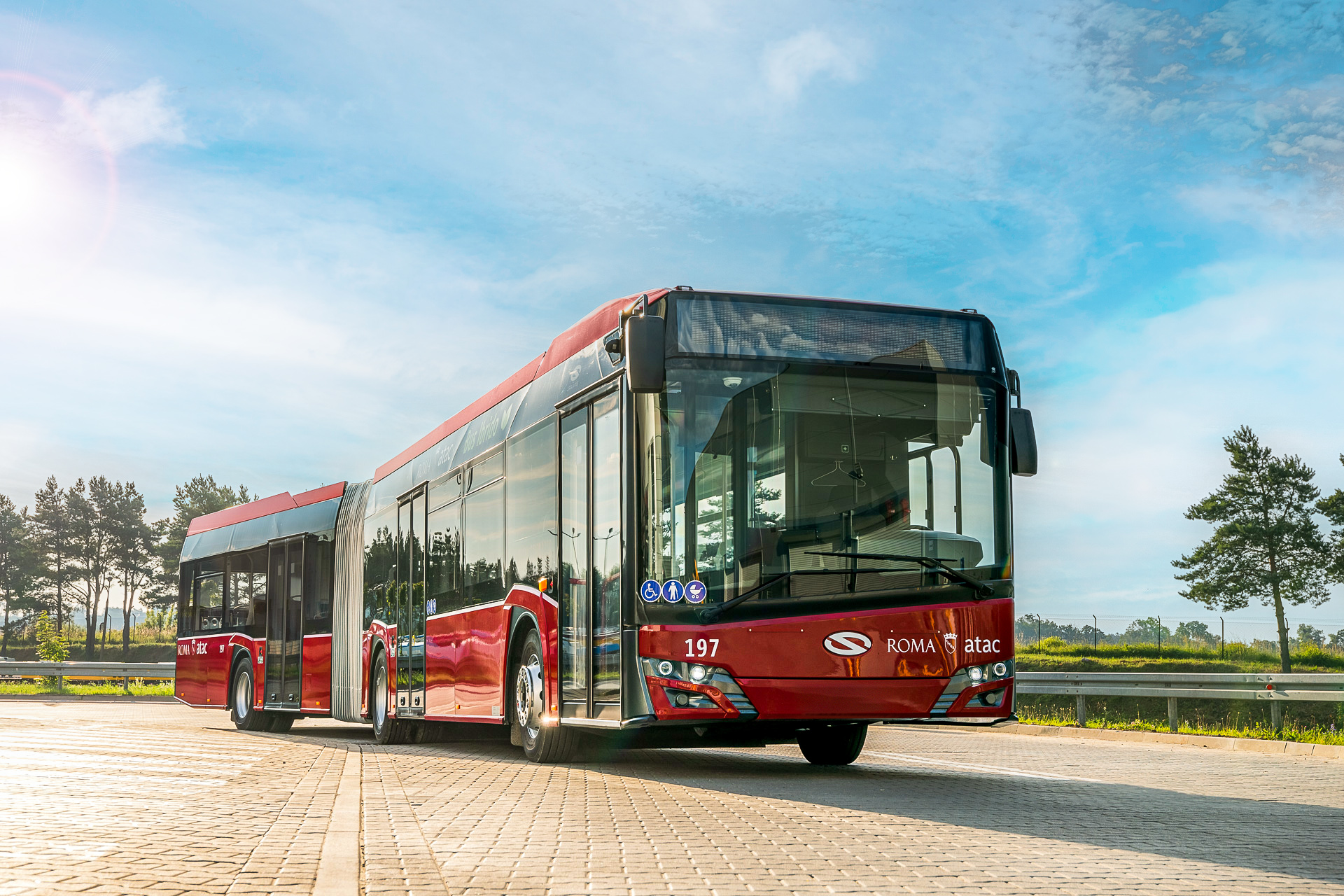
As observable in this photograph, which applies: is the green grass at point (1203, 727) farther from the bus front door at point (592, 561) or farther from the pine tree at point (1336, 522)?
the pine tree at point (1336, 522)

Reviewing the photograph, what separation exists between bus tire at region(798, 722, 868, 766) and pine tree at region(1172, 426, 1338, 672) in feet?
182

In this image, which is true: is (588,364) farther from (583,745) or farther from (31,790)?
(31,790)

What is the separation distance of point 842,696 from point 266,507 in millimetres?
15064

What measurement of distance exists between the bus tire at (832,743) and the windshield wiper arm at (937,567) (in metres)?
2.77

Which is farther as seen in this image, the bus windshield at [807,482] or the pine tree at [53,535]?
the pine tree at [53,535]

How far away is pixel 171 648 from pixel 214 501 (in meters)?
11.4

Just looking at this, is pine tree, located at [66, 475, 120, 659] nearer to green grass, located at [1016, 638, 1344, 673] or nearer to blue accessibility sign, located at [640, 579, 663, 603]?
→ green grass, located at [1016, 638, 1344, 673]

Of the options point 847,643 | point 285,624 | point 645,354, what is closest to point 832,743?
point 847,643

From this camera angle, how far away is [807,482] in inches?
398

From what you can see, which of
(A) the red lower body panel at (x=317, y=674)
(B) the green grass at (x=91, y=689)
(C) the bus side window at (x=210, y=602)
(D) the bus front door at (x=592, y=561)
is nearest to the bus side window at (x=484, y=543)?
(D) the bus front door at (x=592, y=561)

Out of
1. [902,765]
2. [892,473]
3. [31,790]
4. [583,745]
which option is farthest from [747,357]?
[31,790]

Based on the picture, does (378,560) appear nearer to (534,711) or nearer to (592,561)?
(534,711)

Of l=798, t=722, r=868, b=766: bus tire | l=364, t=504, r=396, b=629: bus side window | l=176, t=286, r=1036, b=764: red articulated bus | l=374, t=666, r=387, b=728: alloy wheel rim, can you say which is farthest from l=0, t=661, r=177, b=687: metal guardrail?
l=176, t=286, r=1036, b=764: red articulated bus

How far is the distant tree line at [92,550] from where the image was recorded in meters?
95.7
